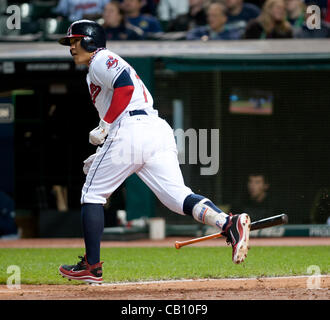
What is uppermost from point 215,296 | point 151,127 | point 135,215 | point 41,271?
point 151,127

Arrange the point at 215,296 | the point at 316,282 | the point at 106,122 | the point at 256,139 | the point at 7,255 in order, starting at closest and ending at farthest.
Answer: the point at 215,296 < the point at 106,122 < the point at 316,282 < the point at 7,255 < the point at 256,139

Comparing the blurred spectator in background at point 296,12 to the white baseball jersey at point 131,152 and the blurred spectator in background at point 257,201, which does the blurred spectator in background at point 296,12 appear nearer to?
the blurred spectator in background at point 257,201

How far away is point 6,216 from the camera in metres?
10.8

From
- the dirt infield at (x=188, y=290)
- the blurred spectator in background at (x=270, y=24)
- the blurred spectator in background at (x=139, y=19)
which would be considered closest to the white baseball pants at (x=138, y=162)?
the dirt infield at (x=188, y=290)

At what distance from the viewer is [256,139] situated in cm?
1069

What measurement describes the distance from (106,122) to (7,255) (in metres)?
3.46

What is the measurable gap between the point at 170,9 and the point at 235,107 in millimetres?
2245

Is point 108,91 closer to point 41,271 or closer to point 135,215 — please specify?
point 41,271

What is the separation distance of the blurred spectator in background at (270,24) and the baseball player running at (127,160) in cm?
561

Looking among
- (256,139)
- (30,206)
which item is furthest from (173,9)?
(30,206)

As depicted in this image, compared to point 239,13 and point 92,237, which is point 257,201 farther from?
point 92,237

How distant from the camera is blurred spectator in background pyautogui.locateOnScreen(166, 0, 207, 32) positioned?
11570mm

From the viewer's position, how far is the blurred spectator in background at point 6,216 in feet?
35.5

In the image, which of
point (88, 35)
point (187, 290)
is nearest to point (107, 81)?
point (88, 35)
